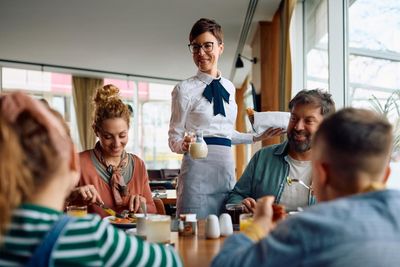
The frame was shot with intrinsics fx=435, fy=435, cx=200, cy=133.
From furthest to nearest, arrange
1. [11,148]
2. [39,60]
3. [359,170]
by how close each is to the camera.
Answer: [39,60] → [359,170] → [11,148]

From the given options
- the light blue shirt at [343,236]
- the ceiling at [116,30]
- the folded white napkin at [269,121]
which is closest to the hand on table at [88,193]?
the folded white napkin at [269,121]

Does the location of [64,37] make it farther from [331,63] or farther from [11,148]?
[11,148]

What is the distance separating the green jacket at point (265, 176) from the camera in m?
2.24

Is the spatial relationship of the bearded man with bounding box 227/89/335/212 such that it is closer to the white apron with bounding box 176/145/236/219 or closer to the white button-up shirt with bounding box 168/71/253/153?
the white apron with bounding box 176/145/236/219

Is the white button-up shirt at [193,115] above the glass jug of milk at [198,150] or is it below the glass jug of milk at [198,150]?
above

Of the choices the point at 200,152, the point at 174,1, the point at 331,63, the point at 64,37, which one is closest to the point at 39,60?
the point at 64,37

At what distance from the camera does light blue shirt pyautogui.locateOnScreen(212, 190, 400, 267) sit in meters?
0.84

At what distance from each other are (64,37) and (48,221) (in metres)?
6.54

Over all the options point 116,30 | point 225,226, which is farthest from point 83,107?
point 225,226

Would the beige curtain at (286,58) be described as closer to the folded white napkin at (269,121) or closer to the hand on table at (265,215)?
the folded white napkin at (269,121)

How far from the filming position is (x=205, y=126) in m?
2.57

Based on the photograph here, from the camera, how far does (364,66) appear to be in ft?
11.2

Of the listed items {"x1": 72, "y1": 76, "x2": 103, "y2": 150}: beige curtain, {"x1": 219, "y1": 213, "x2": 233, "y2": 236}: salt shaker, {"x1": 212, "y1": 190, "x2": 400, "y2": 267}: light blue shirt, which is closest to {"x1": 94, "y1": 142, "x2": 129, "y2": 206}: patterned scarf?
{"x1": 219, "y1": 213, "x2": 233, "y2": 236}: salt shaker

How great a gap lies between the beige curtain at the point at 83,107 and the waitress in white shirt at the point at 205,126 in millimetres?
7596
